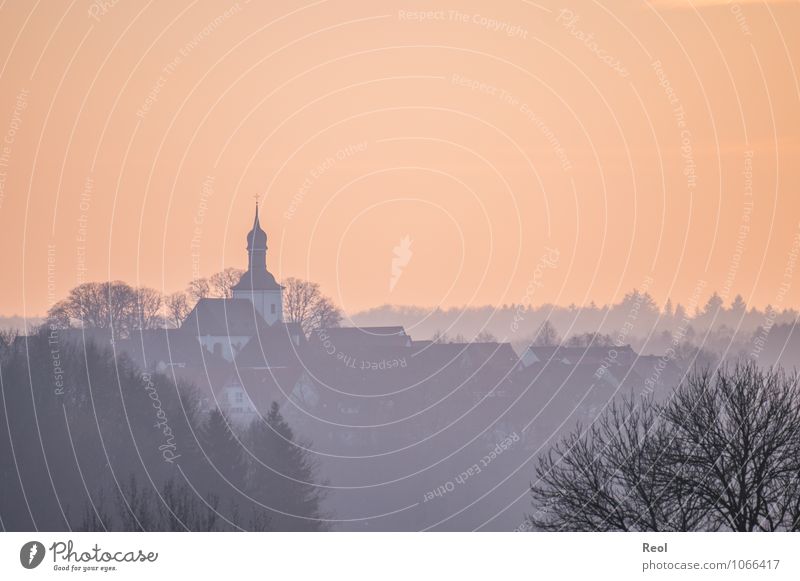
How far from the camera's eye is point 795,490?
33531 millimetres

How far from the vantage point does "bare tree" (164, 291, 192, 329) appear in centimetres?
13025

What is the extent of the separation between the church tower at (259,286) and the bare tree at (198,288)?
4.38 meters

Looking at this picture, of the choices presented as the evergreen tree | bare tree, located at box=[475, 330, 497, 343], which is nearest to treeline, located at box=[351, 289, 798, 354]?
bare tree, located at box=[475, 330, 497, 343]

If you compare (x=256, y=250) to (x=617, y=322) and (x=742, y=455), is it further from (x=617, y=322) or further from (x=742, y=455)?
(x=742, y=455)

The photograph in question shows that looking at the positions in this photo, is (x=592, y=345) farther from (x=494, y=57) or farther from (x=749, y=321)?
(x=494, y=57)

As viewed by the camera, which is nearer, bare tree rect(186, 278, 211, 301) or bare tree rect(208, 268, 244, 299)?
bare tree rect(186, 278, 211, 301)

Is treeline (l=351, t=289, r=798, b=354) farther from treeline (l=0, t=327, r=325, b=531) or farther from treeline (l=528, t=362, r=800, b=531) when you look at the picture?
treeline (l=528, t=362, r=800, b=531)

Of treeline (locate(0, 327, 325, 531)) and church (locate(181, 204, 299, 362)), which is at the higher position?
church (locate(181, 204, 299, 362))

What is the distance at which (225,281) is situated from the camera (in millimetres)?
153750

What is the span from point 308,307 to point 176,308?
12851mm

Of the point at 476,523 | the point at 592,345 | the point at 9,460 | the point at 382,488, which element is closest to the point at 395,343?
the point at 592,345

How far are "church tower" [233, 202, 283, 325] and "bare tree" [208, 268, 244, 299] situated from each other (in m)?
0.64

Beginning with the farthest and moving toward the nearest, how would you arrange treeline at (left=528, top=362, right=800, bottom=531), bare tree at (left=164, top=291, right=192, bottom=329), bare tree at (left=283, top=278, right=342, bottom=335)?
1. bare tree at (left=164, top=291, right=192, bottom=329)
2. bare tree at (left=283, top=278, right=342, bottom=335)
3. treeline at (left=528, top=362, right=800, bottom=531)
